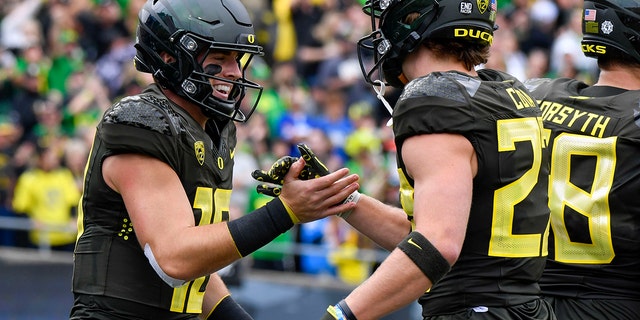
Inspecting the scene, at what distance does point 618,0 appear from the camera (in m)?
4.84

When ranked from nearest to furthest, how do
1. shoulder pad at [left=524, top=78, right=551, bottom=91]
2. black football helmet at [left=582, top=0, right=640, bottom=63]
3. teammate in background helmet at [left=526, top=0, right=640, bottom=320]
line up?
teammate in background helmet at [left=526, top=0, right=640, bottom=320]
black football helmet at [left=582, top=0, right=640, bottom=63]
shoulder pad at [left=524, top=78, right=551, bottom=91]

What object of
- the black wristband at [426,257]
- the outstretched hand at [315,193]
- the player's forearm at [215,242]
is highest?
the outstretched hand at [315,193]

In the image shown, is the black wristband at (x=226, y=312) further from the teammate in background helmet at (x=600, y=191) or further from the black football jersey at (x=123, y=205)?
the teammate in background helmet at (x=600, y=191)

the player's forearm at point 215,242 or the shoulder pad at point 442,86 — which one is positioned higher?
the shoulder pad at point 442,86

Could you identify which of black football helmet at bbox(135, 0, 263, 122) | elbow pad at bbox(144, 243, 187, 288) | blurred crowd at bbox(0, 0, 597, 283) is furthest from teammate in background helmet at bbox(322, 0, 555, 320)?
blurred crowd at bbox(0, 0, 597, 283)

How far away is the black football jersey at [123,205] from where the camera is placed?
13.7 ft

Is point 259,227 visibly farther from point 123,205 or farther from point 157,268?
point 123,205

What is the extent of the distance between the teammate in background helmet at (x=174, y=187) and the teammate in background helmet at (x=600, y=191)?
42.2 inches

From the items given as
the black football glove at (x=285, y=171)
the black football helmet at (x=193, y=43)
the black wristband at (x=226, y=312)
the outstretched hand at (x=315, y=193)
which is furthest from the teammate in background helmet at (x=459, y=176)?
the black wristband at (x=226, y=312)

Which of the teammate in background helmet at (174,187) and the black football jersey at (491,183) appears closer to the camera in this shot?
the black football jersey at (491,183)

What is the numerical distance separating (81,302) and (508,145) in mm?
1794

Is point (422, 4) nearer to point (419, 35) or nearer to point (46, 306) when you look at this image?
point (419, 35)

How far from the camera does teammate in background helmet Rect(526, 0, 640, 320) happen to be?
4676 mm

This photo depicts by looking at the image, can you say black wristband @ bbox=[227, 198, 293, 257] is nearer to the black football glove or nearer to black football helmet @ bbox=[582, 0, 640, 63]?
the black football glove
